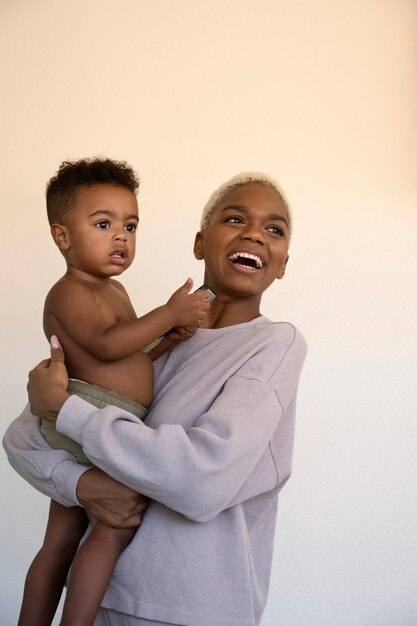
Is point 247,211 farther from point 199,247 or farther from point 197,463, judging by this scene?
point 197,463

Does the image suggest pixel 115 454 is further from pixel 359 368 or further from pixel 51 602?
pixel 359 368

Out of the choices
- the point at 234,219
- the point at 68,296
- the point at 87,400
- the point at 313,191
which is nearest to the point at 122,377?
the point at 87,400

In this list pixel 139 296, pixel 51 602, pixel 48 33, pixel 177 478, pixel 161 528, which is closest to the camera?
pixel 177 478

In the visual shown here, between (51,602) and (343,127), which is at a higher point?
(343,127)

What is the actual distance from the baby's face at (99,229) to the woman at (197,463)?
202 mm

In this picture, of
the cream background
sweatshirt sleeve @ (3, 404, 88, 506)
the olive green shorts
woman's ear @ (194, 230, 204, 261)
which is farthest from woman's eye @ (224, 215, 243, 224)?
the cream background

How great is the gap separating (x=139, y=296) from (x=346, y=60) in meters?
1.03

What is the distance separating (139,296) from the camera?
9.12 feet

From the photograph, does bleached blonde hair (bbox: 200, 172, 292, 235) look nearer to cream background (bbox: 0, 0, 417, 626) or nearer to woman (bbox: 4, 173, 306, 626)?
woman (bbox: 4, 173, 306, 626)

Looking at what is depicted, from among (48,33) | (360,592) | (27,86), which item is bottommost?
(360,592)

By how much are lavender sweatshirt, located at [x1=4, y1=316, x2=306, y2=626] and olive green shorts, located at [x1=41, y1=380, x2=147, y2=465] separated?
0.02m

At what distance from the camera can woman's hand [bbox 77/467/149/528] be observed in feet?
4.71

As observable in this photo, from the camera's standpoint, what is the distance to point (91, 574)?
1417 millimetres

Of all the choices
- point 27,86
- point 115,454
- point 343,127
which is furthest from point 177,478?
point 27,86
